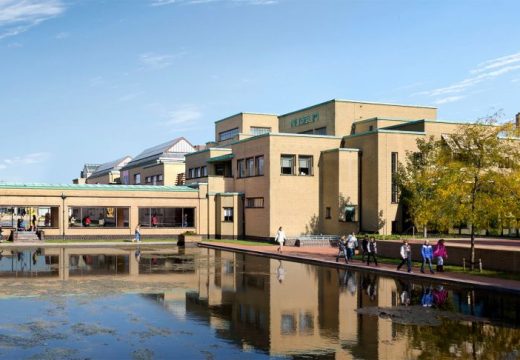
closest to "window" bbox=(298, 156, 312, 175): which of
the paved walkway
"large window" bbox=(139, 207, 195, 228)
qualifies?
the paved walkway

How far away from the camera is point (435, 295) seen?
2344 centimetres

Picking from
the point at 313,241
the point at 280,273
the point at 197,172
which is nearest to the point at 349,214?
the point at 313,241

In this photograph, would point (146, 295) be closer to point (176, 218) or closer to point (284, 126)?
point (176, 218)

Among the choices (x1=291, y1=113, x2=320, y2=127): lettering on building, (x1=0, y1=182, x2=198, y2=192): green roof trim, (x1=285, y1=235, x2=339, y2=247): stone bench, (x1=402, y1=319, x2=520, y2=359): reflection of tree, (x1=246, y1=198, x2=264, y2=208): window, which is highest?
(x1=291, y1=113, x2=320, y2=127): lettering on building

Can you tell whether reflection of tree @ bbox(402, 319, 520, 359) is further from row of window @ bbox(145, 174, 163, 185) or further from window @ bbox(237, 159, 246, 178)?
row of window @ bbox(145, 174, 163, 185)

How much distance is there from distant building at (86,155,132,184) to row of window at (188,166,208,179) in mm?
31757

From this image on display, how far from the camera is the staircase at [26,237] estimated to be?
52688mm

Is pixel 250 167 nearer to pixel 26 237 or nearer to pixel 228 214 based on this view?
pixel 228 214

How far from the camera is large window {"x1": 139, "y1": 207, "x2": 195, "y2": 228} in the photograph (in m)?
60.7

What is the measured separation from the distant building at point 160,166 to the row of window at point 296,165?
1036 inches

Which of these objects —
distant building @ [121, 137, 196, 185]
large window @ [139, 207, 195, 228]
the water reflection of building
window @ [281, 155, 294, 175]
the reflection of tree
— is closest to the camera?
the reflection of tree

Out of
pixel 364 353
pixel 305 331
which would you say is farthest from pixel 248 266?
pixel 364 353

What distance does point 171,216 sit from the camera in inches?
2424

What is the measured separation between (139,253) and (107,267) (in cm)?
1017
